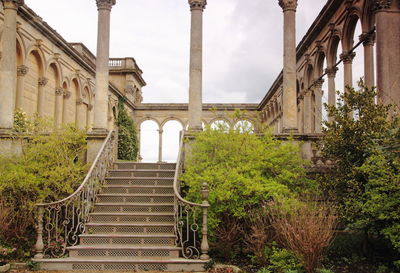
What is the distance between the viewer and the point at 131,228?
1078 cm

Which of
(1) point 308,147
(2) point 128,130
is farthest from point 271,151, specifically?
(2) point 128,130

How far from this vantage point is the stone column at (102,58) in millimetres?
14352

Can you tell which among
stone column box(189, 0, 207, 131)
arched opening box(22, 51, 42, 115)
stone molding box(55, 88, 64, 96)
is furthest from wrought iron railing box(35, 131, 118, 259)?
stone molding box(55, 88, 64, 96)

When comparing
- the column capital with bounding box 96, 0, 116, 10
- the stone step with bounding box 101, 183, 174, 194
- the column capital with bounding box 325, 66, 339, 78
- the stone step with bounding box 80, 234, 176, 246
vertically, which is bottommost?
the stone step with bounding box 80, 234, 176, 246

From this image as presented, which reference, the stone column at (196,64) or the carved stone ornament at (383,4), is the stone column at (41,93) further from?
the carved stone ornament at (383,4)

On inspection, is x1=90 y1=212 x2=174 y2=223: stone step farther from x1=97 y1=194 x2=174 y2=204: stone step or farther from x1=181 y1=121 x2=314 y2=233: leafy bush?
x1=181 y1=121 x2=314 y2=233: leafy bush

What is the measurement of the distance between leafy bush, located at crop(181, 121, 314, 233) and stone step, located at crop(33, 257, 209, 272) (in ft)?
3.81

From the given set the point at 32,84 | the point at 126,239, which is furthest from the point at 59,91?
the point at 126,239

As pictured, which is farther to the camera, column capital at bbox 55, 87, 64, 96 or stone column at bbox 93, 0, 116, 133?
column capital at bbox 55, 87, 64, 96

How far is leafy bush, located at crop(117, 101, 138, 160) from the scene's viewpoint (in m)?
26.6

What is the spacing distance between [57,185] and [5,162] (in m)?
2.13

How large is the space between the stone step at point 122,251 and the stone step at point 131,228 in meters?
0.78

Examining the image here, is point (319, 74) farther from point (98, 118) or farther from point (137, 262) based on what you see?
point (137, 262)

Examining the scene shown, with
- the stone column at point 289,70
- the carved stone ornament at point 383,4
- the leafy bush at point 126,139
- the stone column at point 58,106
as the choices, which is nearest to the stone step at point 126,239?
the stone column at point 289,70
